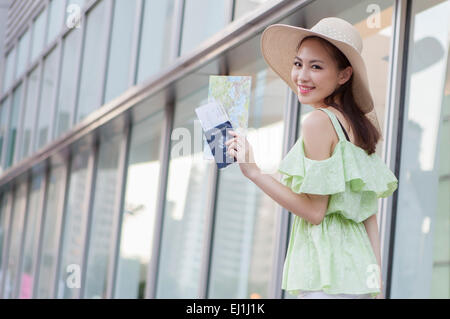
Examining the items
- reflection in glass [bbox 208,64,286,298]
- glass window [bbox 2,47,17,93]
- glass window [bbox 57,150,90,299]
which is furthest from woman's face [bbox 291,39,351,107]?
glass window [bbox 2,47,17,93]

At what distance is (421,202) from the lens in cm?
367

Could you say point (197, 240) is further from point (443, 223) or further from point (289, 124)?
point (443, 223)

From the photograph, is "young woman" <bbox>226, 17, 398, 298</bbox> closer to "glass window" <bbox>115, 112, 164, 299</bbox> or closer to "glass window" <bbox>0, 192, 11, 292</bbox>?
"glass window" <bbox>115, 112, 164, 299</bbox>

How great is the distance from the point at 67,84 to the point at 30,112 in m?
2.71

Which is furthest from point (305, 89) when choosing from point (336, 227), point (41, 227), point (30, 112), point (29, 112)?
point (29, 112)

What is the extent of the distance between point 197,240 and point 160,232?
807 millimetres

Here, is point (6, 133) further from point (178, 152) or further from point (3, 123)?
point (178, 152)

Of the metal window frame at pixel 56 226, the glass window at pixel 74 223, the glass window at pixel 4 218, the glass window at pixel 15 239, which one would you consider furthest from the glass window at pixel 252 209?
the glass window at pixel 4 218

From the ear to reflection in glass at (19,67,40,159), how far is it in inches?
419

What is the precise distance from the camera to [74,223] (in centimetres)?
999

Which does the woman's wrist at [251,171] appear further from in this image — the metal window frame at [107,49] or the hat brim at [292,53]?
the metal window frame at [107,49]
